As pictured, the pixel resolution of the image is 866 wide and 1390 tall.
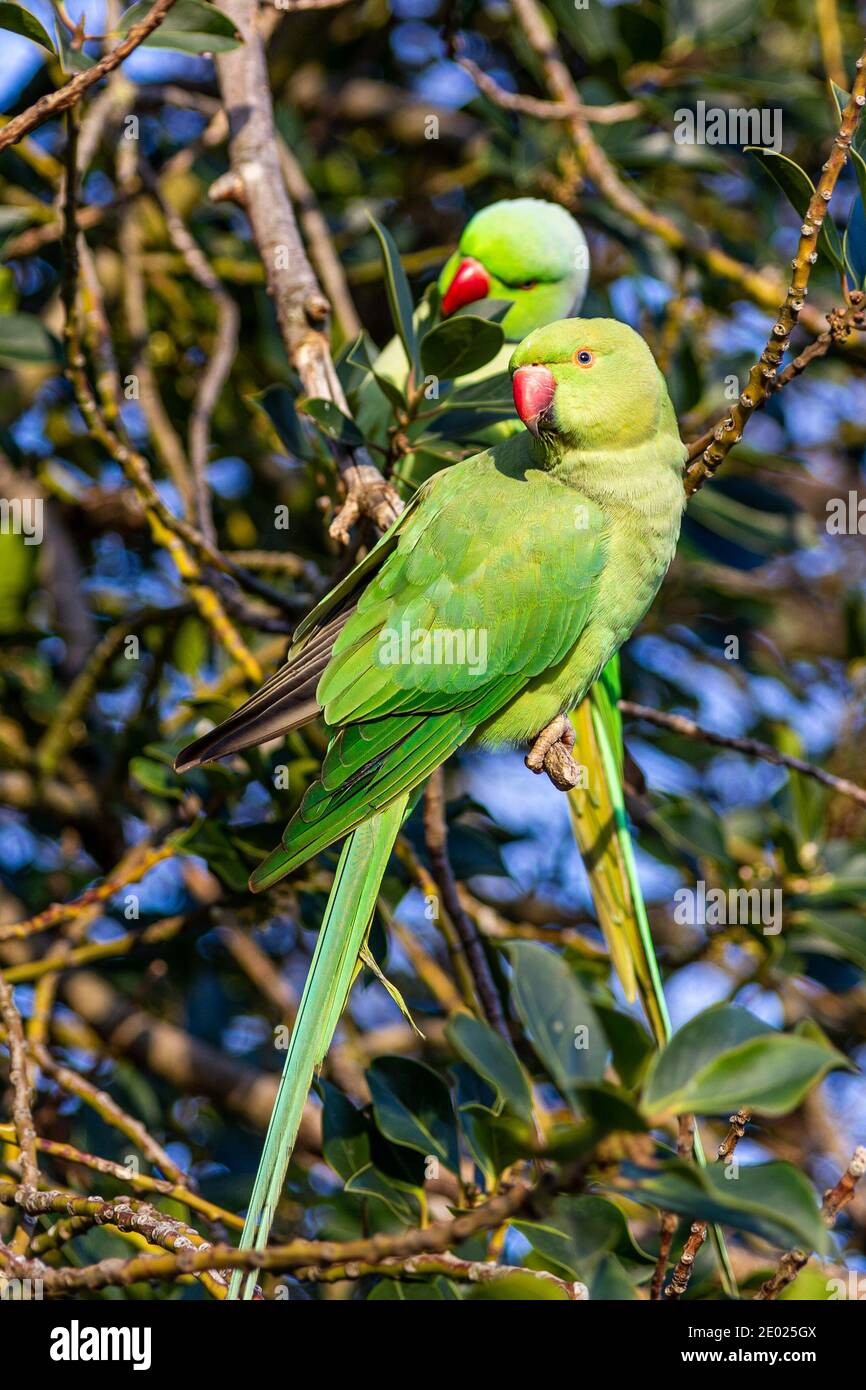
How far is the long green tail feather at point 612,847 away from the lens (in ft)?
7.64

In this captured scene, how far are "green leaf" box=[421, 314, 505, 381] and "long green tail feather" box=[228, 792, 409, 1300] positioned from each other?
2.22ft

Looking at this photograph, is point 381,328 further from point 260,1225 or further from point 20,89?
point 260,1225

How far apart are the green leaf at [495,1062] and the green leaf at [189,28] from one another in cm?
160

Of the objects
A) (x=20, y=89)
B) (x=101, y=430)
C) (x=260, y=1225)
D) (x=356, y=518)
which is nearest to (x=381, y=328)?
(x=20, y=89)

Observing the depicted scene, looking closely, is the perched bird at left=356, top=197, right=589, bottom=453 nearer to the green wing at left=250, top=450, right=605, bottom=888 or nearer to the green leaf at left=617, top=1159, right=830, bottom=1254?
the green wing at left=250, top=450, right=605, bottom=888

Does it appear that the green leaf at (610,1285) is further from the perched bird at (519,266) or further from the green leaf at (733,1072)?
the perched bird at (519,266)

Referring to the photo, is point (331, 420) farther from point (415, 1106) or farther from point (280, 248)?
point (415, 1106)

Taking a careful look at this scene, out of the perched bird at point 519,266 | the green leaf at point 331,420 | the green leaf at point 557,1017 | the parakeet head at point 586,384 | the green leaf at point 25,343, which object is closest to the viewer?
the green leaf at point 557,1017

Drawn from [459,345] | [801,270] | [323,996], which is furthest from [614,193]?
[323,996]

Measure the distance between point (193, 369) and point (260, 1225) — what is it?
8.03 ft

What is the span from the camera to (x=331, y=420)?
6.09ft

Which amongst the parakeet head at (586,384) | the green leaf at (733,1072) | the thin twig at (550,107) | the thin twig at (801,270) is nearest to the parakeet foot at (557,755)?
the parakeet head at (586,384)

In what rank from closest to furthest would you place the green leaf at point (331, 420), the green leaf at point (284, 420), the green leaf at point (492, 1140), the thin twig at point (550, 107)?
the green leaf at point (492, 1140) → the green leaf at point (331, 420) → the green leaf at point (284, 420) → the thin twig at point (550, 107)

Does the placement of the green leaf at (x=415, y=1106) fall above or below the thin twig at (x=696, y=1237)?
above
